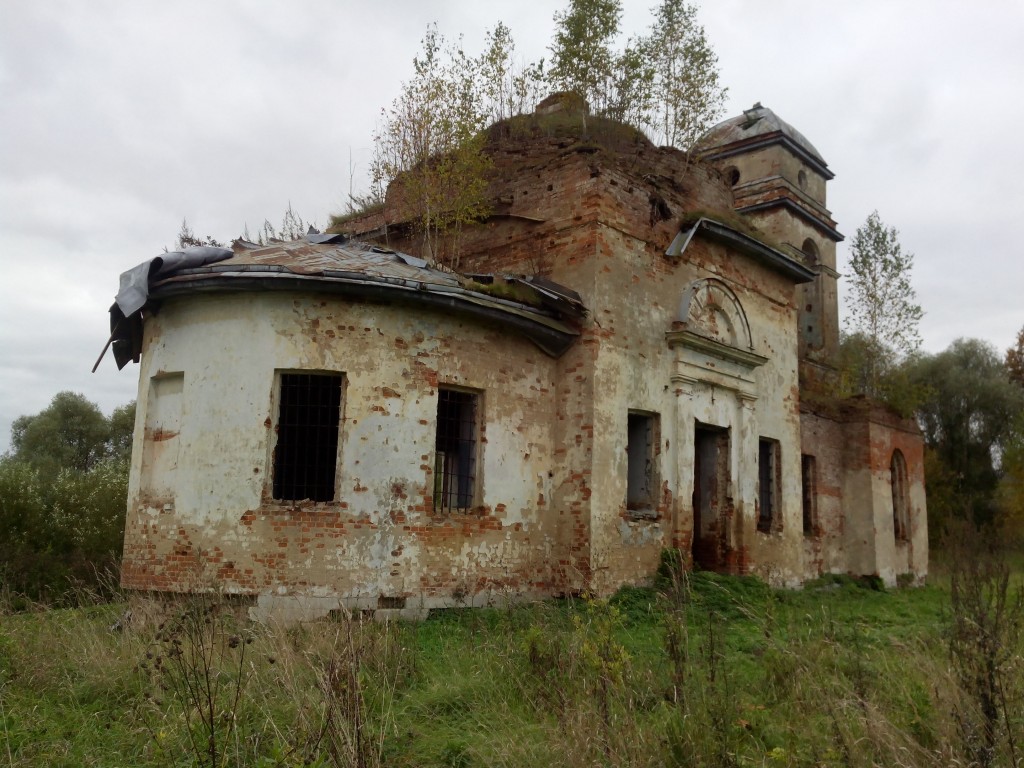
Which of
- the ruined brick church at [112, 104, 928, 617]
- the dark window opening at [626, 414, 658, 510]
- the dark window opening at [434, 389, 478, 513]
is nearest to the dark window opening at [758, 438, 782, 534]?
the ruined brick church at [112, 104, 928, 617]

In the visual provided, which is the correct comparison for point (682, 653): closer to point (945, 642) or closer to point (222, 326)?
point (945, 642)

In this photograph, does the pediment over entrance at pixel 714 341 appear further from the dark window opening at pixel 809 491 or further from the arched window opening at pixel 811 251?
the arched window opening at pixel 811 251

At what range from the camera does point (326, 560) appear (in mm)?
9344

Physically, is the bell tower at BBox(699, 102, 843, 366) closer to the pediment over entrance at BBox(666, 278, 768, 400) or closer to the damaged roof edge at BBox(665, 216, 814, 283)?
the damaged roof edge at BBox(665, 216, 814, 283)

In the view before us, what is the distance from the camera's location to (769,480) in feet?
47.7

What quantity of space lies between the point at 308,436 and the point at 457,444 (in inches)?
76.9

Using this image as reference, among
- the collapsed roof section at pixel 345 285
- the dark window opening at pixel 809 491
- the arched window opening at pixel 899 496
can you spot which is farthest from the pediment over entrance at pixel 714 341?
the arched window opening at pixel 899 496

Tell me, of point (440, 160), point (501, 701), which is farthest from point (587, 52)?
point (501, 701)

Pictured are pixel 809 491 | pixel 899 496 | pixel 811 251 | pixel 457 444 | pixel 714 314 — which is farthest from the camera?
pixel 811 251

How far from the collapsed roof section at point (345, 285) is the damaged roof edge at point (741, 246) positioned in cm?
210

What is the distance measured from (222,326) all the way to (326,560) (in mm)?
3000

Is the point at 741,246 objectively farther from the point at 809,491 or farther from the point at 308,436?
the point at 308,436

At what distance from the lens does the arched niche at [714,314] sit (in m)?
12.6

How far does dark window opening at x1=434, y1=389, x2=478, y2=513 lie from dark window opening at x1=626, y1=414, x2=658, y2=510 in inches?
95.0
